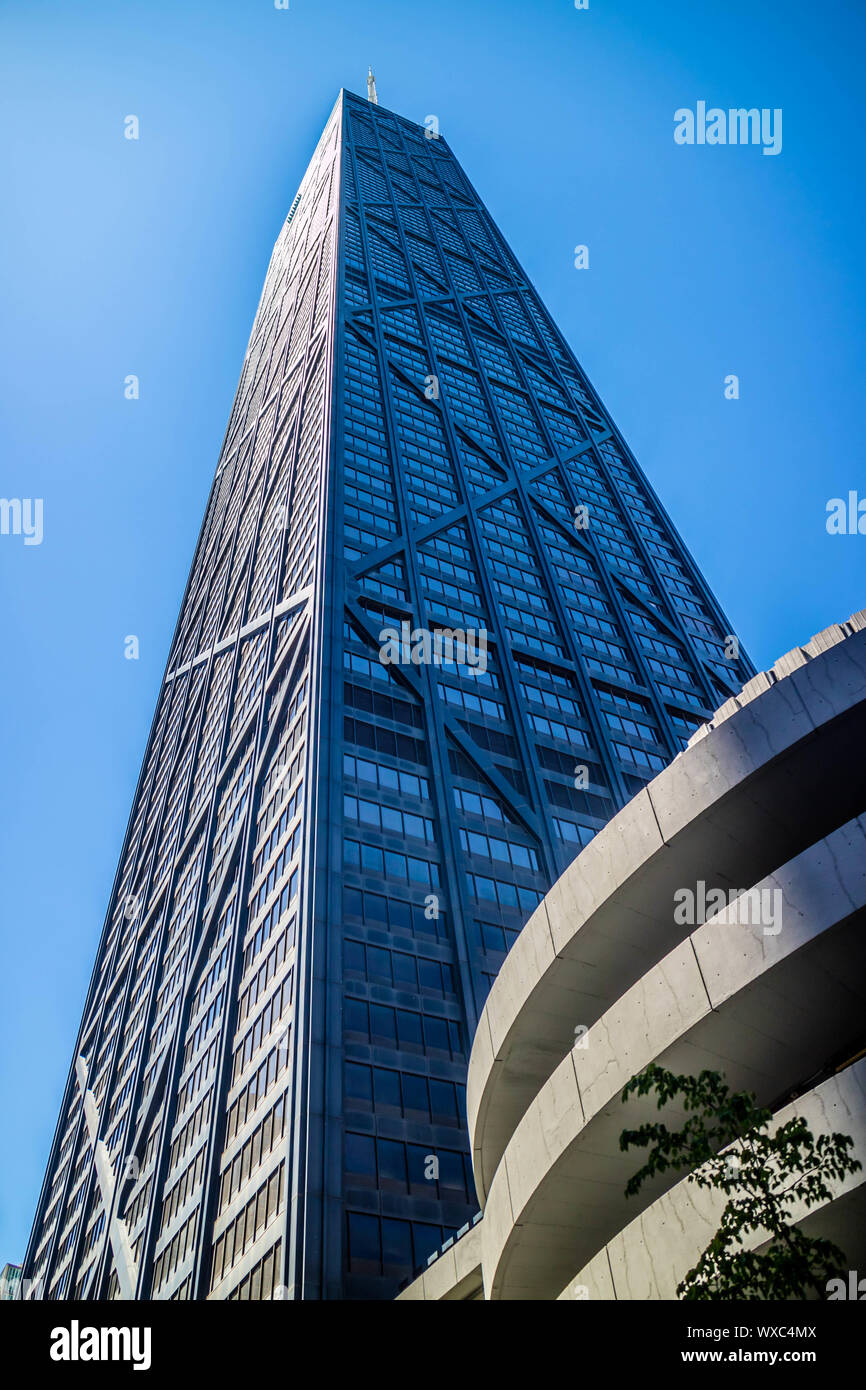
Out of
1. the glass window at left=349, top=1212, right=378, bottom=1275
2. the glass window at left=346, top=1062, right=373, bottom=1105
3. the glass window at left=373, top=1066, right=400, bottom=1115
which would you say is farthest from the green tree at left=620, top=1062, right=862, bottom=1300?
the glass window at left=373, top=1066, right=400, bottom=1115

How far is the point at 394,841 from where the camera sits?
4400 centimetres

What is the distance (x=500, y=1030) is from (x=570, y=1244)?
145 inches

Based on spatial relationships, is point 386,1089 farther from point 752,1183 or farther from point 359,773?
point 752,1183

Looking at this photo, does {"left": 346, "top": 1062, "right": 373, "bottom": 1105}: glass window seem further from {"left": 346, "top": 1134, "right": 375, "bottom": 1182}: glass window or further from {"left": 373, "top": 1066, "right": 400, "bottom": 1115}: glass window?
{"left": 346, "top": 1134, "right": 375, "bottom": 1182}: glass window

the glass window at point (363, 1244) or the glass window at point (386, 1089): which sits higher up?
the glass window at point (386, 1089)

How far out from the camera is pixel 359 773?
4628cm

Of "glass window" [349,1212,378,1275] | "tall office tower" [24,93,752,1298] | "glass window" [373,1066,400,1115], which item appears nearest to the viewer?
"glass window" [349,1212,378,1275]

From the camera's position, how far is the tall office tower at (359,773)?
3500 centimetres

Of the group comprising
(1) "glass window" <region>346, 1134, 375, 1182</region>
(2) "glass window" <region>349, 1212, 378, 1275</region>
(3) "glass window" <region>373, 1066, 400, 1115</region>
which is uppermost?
(3) "glass window" <region>373, 1066, 400, 1115</region>

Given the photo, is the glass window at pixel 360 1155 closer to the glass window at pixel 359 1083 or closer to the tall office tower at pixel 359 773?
the tall office tower at pixel 359 773

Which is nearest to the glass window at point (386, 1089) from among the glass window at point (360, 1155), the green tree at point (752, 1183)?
the glass window at point (360, 1155)

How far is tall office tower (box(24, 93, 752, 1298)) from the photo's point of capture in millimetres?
35000

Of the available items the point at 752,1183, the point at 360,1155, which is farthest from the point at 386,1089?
the point at 752,1183
